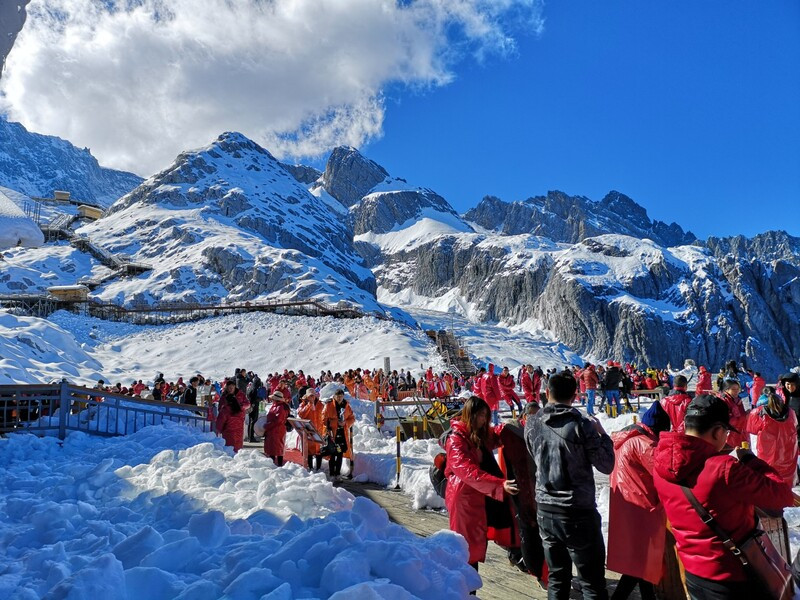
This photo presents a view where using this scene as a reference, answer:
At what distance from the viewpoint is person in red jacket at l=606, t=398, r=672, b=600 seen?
3752 millimetres

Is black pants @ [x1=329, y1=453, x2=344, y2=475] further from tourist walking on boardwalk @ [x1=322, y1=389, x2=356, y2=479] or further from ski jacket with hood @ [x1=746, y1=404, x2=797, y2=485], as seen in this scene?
ski jacket with hood @ [x1=746, y1=404, x2=797, y2=485]

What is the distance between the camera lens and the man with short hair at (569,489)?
3395mm

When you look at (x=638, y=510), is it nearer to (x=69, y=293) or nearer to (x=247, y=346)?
(x=247, y=346)

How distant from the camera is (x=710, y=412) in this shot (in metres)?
2.78

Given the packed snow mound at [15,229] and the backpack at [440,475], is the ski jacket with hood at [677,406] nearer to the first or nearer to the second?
the backpack at [440,475]

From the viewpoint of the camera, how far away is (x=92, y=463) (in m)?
7.72

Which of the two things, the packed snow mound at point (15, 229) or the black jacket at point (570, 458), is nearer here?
the black jacket at point (570, 458)

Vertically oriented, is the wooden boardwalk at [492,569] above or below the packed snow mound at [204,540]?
below

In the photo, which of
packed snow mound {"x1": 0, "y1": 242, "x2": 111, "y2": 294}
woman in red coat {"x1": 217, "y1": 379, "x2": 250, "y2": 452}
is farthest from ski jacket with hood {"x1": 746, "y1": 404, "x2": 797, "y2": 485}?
packed snow mound {"x1": 0, "y1": 242, "x2": 111, "y2": 294}

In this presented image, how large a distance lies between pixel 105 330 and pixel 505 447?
4864 centimetres

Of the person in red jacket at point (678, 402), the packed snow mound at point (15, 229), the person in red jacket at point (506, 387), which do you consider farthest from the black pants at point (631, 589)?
the person in red jacket at point (506, 387)

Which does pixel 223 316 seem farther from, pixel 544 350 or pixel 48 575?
pixel 48 575

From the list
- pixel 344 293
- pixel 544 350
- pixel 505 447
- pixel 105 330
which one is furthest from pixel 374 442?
pixel 344 293

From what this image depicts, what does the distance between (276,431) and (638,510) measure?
7.67 meters
